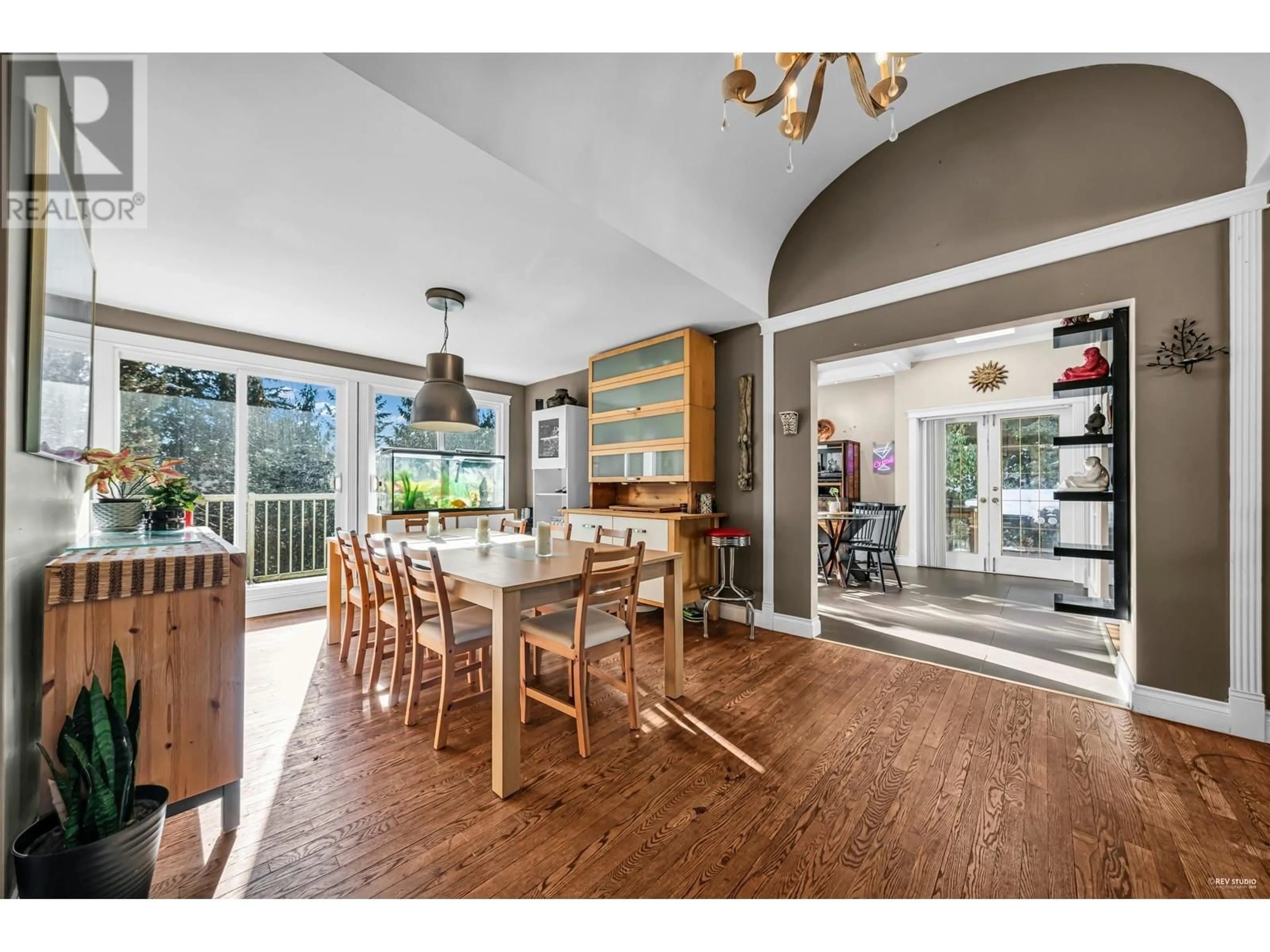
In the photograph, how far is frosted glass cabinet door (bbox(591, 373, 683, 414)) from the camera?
3.88 m

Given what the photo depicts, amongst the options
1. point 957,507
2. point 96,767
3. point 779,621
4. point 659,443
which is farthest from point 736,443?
point 957,507

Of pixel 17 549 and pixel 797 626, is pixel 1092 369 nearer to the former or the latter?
pixel 797 626

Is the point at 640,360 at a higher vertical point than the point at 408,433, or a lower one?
higher

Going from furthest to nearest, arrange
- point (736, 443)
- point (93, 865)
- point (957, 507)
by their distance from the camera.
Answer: point (957, 507), point (736, 443), point (93, 865)

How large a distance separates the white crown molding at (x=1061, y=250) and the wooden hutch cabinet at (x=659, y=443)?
100 cm

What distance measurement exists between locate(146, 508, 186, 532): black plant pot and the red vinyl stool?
2.98m

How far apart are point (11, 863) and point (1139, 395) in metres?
4.24

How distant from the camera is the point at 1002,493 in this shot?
568 centimetres

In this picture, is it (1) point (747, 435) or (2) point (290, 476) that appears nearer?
(1) point (747, 435)

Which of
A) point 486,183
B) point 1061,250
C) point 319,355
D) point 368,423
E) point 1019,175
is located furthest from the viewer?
point 368,423

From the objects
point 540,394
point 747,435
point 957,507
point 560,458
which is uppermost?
point 540,394

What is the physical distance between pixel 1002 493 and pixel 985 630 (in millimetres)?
3015

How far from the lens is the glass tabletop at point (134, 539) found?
1560 mm

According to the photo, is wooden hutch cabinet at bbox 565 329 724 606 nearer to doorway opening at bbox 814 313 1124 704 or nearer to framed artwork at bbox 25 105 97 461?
doorway opening at bbox 814 313 1124 704
